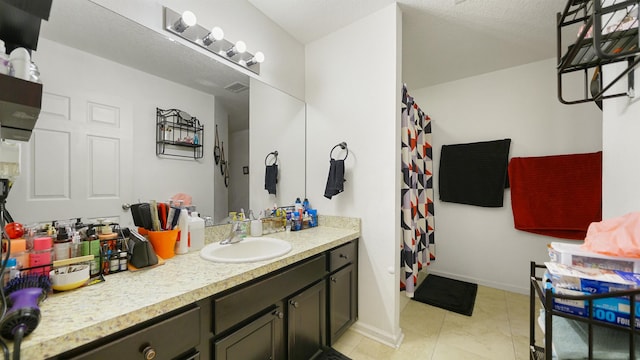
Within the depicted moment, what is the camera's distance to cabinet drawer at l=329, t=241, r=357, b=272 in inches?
58.8

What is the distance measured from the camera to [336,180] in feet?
5.73

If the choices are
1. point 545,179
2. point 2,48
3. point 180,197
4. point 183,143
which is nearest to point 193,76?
point 183,143

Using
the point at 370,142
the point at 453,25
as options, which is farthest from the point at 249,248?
the point at 453,25

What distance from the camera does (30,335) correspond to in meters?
0.53

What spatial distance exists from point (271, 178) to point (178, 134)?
0.73 metres

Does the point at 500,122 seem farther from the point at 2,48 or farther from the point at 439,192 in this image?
the point at 2,48

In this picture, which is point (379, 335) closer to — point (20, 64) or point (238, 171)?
point (238, 171)

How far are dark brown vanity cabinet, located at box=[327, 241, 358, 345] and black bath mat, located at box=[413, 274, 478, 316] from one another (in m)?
0.95

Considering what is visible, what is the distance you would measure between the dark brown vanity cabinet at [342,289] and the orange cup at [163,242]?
87 cm

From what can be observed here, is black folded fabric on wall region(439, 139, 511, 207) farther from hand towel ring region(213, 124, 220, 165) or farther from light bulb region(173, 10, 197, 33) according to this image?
light bulb region(173, 10, 197, 33)

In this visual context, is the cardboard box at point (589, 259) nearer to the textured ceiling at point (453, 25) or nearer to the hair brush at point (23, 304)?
the hair brush at point (23, 304)

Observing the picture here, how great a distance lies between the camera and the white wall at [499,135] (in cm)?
220

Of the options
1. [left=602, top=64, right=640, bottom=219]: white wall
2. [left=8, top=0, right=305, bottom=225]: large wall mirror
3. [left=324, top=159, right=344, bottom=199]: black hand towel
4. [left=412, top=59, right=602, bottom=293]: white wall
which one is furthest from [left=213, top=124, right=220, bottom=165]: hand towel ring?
[left=412, top=59, right=602, bottom=293]: white wall

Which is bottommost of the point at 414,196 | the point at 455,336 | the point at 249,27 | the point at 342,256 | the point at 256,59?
the point at 455,336
